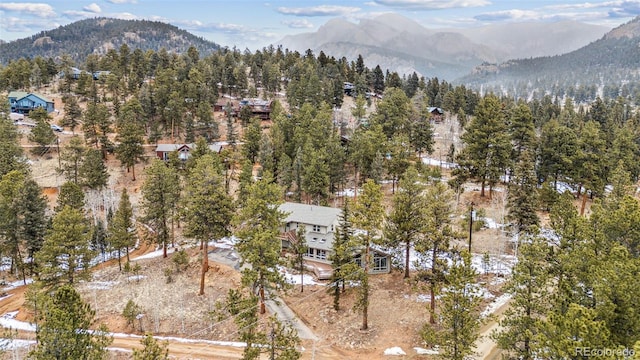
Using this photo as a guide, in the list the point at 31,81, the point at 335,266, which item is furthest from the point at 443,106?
the point at 31,81

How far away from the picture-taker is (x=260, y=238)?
1226 inches

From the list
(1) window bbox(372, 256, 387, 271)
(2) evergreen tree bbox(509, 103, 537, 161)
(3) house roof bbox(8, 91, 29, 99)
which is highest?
(3) house roof bbox(8, 91, 29, 99)

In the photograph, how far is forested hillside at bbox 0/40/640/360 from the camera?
2333cm

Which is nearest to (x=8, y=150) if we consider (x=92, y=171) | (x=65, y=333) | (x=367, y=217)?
(x=92, y=171)

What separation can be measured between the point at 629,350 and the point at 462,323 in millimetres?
7309

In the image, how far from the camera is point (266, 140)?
213ft

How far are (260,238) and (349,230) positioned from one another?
786 centimetres

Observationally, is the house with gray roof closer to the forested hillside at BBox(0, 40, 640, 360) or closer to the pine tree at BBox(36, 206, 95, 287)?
the forested hillside at BBox(0, 40, 640, 360)

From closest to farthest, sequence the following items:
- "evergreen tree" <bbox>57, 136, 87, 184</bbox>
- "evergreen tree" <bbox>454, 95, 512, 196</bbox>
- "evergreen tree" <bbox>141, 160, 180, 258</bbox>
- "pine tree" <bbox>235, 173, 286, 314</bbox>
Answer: "pine tree" <bbox>235, 173, 286, 314</bbox>, "evergreen tree" <bbox>141, 160, 180, 258</bbox>, "evergreen tree" <bbox>454, 95, 512, 196</bbox>, "evergreen tree" <bbox>57, 136, 87, 184</bbox>

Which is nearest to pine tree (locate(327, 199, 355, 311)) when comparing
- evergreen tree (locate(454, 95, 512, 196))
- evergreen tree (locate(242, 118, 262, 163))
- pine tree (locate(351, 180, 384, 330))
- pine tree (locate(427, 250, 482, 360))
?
pine tree (locate(351, 180, 384, 330))

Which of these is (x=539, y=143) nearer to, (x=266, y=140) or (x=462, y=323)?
(x=266, y=140)

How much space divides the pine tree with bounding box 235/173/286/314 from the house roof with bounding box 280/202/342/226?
11.5 meters

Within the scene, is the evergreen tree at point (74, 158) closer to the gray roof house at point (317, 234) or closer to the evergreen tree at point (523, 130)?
the gray roof house at point (317, 234)

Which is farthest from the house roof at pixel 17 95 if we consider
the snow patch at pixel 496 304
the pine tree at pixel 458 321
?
the pine tree at pixel 458 321
